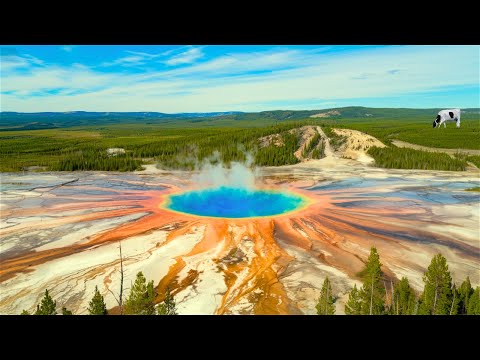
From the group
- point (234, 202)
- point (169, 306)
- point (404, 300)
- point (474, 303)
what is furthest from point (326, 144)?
point (169, 306)

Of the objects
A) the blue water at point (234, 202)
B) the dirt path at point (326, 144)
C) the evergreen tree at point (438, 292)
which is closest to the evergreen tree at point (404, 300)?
the evergreen tree at point (438, 292)

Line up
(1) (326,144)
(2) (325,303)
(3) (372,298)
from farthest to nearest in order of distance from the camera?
(1) (326,144) < (2) (325,303) < (3) (372,298)

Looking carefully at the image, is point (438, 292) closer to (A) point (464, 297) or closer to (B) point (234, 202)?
(A) point (464, 297)

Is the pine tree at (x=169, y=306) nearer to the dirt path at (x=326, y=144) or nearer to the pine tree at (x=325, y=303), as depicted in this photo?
the pine tree at (x=325, y=303)

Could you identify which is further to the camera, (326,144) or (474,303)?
(326,144)

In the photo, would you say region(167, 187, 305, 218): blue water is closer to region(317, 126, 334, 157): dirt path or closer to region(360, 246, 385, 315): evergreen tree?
region(360, 246, 385, 315): evergreen tree

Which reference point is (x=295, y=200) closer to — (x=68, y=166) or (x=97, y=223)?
(x=97, y=223)
